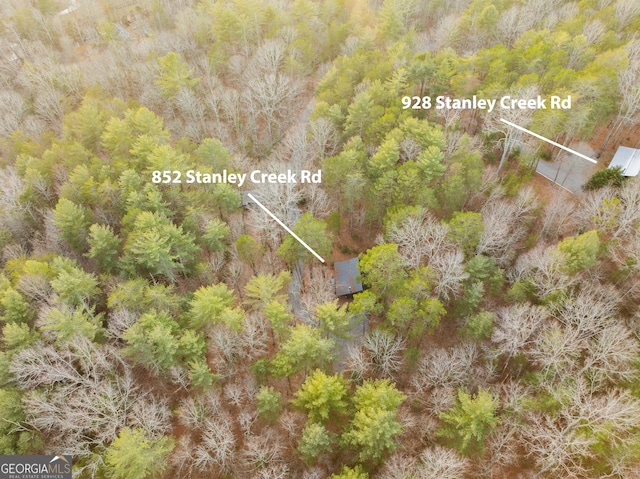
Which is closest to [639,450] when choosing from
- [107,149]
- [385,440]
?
[385,440]

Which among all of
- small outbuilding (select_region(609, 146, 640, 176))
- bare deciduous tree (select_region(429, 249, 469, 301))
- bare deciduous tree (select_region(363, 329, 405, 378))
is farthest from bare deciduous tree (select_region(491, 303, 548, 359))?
small outbuilding (select_region(609, 146, 640, 176))

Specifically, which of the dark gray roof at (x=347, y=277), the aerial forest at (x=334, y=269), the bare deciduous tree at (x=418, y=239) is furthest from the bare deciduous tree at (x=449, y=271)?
the dark gray roof at (x=347, y=277)

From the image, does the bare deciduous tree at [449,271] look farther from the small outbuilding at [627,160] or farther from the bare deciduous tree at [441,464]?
the small outbuilding at [627,160]

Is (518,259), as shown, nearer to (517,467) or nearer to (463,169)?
(463,169)

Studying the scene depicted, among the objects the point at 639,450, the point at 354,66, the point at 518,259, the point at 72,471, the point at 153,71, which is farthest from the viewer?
the point at 153,71

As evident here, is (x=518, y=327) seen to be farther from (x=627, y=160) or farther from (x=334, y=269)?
(x=627, y=160)

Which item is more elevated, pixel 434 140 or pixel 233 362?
pixel 434 140

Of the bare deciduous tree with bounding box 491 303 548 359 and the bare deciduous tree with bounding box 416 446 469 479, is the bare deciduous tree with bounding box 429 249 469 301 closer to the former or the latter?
the bare deciduous tree with bounding box 491 303 548 359
